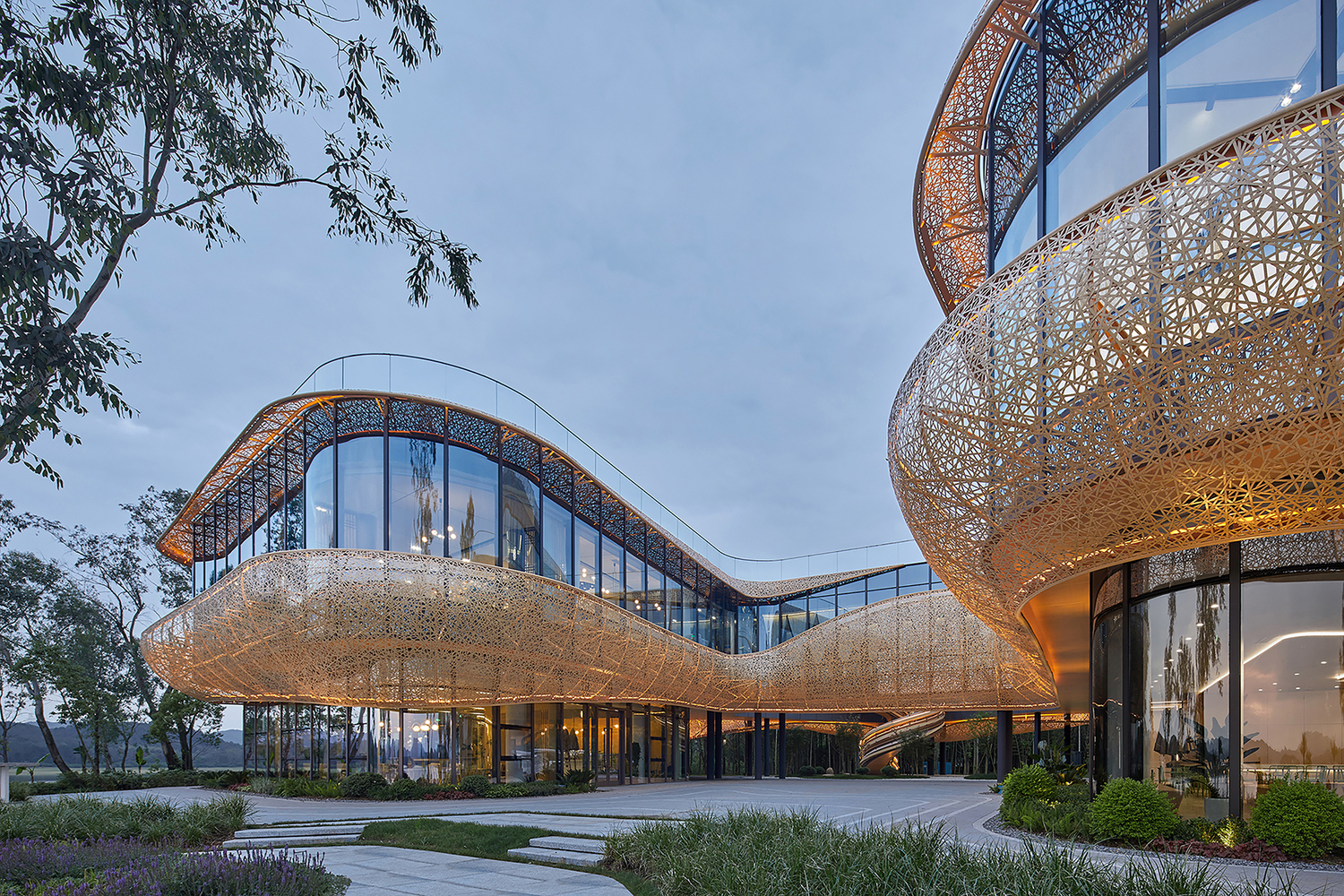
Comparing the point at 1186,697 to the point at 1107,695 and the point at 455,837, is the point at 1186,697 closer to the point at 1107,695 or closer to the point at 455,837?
the point at 1107,695

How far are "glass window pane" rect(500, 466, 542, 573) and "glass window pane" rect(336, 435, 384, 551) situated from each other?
3.82 m

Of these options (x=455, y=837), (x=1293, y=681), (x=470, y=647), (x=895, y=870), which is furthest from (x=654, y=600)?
(x=895, y=870)

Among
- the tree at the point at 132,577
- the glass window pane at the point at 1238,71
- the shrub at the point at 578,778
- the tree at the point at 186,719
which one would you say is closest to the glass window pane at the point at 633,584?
→ the shrub at the point at 578,778

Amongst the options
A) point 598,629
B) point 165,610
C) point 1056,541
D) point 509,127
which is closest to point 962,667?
point 598,629

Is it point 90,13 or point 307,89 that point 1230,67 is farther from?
point 90,13

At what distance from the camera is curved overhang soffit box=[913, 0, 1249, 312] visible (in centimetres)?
1316

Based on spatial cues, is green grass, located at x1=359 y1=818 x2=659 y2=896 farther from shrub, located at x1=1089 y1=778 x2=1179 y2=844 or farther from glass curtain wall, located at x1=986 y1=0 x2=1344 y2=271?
glass curtain wall, located at x1=986 y1=0 x2=1344 y2=271

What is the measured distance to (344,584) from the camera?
2156 cm

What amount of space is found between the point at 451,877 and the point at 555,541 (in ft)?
62.3

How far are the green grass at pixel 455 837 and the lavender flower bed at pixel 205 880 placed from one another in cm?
414

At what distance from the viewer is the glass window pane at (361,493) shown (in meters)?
24.2

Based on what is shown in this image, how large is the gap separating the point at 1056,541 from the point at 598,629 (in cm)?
1663

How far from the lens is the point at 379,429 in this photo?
81.8 feet

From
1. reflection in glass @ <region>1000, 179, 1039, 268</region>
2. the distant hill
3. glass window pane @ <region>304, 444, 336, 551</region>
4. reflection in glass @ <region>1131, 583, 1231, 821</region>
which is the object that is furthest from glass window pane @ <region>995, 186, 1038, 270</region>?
the distant hill
